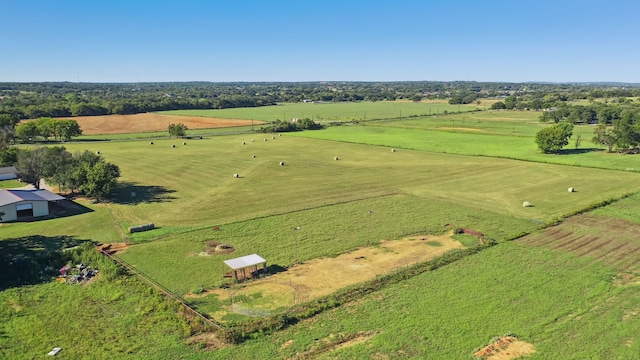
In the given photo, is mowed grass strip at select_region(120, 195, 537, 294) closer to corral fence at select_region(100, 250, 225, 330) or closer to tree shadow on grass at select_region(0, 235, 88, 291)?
corral fence at select_region(100, 250, 225, 330)

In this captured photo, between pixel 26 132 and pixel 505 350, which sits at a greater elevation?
pixel 26 132

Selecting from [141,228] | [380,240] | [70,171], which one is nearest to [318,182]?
[380,240]

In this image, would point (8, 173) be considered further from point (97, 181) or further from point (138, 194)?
point (97, 181)

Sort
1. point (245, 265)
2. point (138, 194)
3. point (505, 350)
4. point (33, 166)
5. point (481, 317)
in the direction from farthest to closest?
point (138, 194), point (33, 166), point (245, 265), point (481, 317), point (505, 350)

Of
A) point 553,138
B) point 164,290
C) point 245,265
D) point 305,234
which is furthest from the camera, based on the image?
point 553,138

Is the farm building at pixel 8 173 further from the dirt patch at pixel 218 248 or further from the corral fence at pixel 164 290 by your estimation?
the dirt patch at pixel 218 248

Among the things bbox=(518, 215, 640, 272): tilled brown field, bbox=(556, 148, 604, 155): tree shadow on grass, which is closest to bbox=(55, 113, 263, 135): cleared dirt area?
bbox=(556, 148, 604, 155): tree shadow on grass
